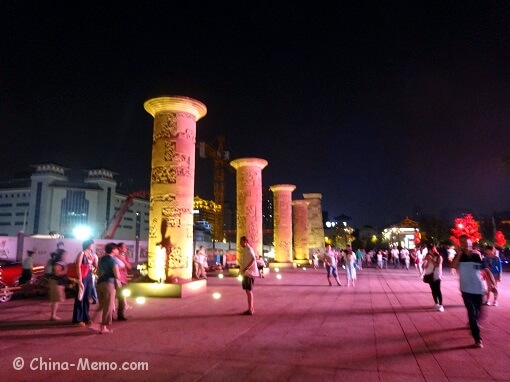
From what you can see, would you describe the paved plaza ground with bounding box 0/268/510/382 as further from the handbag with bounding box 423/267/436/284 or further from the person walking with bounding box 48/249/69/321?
the handbag with bounding box 423/267/436/284

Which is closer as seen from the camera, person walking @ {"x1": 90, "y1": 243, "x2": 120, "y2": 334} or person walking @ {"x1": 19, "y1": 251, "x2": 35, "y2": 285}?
person walking @ {"x1": 90, "y1": 243, "x2": 120, "y2": 334}

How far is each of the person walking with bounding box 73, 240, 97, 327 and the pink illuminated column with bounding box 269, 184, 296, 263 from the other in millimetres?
19175

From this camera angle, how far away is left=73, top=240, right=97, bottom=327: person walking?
6.97m

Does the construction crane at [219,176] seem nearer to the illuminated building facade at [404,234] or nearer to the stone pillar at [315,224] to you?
Answer: the stone pillar at [315,224]

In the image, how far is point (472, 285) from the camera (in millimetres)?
5660

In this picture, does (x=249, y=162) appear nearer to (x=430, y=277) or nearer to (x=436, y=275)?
(x=430, y=277)

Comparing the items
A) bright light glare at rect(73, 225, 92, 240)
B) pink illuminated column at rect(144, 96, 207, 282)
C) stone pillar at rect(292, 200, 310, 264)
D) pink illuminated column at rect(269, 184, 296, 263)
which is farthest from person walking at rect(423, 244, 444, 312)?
stone pillar at rect(292, 200, 310, 264)

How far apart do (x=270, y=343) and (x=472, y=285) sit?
3.24 m

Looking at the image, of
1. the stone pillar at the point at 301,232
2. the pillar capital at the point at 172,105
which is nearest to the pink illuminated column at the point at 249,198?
the pillar capital at the point at 172,105

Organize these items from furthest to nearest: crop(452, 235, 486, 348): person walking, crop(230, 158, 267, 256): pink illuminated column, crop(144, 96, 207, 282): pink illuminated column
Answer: crop(230, 158, 267, 256): pink illuminated column < crop(144, 96, 207, 282): pink illuminated column < crop(452, 235, 486, 348): person walking

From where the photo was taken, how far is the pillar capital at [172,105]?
11719 mm

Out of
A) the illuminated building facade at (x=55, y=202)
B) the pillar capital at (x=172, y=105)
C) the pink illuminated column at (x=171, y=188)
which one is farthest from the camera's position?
the illuminated building facade at (x=55, y=202)

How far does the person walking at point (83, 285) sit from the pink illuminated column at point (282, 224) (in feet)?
62.9

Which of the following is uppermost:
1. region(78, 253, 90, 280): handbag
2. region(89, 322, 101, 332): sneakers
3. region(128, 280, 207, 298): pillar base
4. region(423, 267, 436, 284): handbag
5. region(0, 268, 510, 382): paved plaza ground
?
region(78, 253, 90, 280): handbag
